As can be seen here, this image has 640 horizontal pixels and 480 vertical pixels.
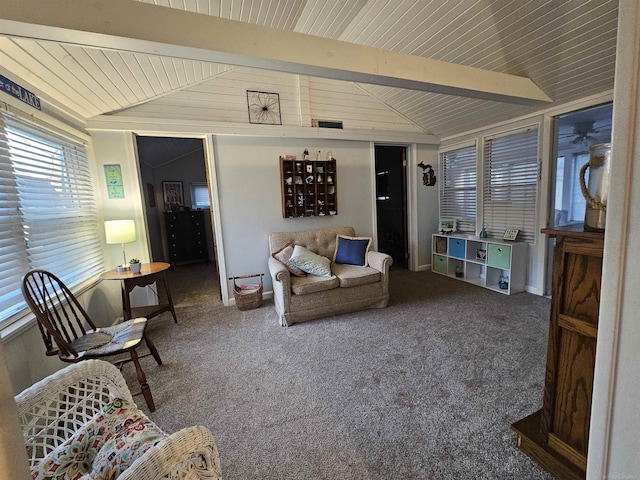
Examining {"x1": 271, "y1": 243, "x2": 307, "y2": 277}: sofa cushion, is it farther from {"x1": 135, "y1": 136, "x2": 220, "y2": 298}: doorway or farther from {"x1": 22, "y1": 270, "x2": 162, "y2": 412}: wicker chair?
{"x1": 135, "y1": 136, "x2": 220, "y2": 298}: doorway

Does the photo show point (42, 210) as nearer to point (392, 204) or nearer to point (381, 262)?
point (381, 262)

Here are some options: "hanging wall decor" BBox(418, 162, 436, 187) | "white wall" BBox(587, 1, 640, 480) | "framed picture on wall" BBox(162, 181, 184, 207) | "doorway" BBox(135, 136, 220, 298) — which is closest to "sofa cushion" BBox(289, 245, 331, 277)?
"white wall" BBox(587, 1, 640, 480)

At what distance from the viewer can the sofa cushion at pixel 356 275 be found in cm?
300

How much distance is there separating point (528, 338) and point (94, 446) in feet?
9.78

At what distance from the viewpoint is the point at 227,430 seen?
155 cm

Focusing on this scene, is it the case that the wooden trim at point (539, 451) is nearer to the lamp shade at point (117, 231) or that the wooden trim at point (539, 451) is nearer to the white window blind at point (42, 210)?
the white window blind at point (42, 210)

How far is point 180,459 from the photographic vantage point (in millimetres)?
757

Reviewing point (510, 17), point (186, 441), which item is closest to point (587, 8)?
point (510, 17)

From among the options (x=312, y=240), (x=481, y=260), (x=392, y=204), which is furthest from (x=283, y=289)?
(x=392, y=204)

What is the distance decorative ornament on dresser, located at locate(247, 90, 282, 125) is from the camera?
347 cm

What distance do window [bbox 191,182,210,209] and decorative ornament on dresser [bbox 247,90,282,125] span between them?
3.37m

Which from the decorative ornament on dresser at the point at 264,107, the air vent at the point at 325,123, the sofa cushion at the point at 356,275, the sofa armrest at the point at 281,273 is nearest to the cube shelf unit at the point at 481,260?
the sofa cushion at the point at 356,275

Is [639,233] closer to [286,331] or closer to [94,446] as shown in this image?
[94,446]

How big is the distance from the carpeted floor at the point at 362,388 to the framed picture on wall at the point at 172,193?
374 cm
